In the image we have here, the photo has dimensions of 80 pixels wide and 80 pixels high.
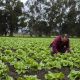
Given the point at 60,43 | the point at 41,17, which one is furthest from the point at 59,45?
the point at 41,17

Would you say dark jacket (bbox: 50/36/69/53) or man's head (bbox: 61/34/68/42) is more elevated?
man's head (bbox: 61/34/68/42)

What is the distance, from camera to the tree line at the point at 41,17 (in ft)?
235

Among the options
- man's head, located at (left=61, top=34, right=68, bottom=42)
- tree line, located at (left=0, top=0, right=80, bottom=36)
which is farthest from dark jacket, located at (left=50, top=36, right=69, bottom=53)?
tree line, located at (left=0, top=0, right=80, bottom=36)

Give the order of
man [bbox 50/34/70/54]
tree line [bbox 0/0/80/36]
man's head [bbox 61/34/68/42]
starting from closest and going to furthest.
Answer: man's head [bbox 61/34/68/42] → man [bbox 50/34/70/54] → tree line [bbox 0/0/80/36]

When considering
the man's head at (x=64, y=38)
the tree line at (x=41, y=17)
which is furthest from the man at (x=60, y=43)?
the tree line at (x=41, y=17)

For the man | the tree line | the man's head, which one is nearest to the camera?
the man's head

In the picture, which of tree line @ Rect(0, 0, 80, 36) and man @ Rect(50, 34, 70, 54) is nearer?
man @ Rect(50, 34, 70, 54)

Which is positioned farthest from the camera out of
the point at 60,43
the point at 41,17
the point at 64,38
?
the point at 41,17

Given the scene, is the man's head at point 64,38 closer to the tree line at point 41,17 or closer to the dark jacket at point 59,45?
the dark jacket at point 59,45

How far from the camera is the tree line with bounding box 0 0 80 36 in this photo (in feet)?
235

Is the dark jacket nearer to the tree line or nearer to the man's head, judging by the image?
the man's head

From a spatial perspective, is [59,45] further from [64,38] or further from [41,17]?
[41,17]

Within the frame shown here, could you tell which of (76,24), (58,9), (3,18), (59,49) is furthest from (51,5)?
(59,49)

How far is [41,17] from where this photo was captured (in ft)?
262
